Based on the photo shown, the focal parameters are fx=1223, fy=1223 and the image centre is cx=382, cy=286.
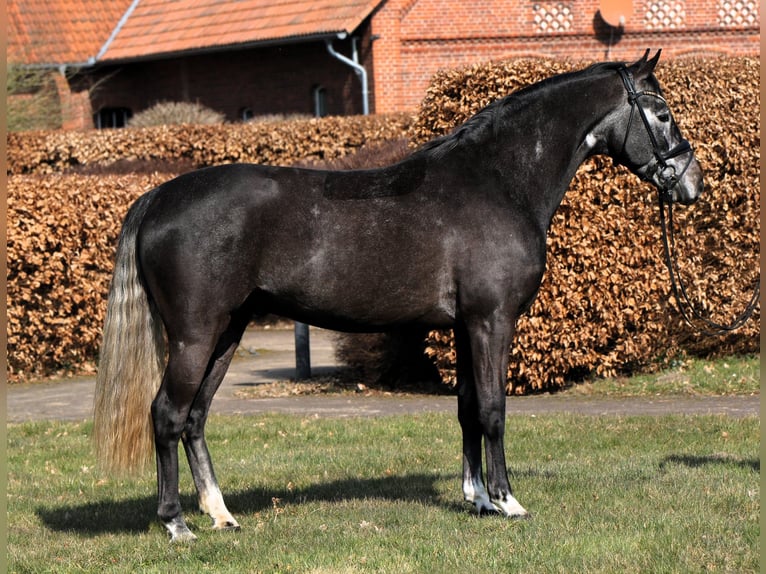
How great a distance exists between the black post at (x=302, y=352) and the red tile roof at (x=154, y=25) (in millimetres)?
15165

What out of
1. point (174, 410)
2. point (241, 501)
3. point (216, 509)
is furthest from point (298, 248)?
point (241, 501)

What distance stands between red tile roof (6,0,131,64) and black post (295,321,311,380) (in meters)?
21.8

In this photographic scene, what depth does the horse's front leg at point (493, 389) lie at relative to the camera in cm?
696

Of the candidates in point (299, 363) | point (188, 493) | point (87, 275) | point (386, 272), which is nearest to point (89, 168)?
point (87, 275)

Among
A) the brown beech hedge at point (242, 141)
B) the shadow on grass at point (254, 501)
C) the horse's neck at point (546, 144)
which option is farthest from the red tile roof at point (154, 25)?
the horse's neck at point (546, 144)

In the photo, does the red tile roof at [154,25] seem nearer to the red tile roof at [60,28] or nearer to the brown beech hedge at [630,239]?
the red tile roof at [60,28]

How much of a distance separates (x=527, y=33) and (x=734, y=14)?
4.98m

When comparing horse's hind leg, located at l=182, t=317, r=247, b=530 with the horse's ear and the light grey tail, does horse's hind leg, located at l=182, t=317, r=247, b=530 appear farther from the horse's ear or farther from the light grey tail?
the horse's ear

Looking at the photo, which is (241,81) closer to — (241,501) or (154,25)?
(154,25)

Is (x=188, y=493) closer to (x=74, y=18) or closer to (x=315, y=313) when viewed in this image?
(x=315, y=313)

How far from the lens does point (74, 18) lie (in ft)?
117

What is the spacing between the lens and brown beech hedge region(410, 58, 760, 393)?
12148 millimetres

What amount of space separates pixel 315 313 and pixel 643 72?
2.41 m

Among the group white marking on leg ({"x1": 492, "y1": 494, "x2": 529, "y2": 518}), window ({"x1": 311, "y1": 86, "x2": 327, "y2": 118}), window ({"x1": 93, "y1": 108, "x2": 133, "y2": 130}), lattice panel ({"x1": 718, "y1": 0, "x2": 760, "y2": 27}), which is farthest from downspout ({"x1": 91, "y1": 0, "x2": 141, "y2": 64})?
white marking on leg ({"x1": 492, "y1": 494, "x2": 529, "y2": 518})
